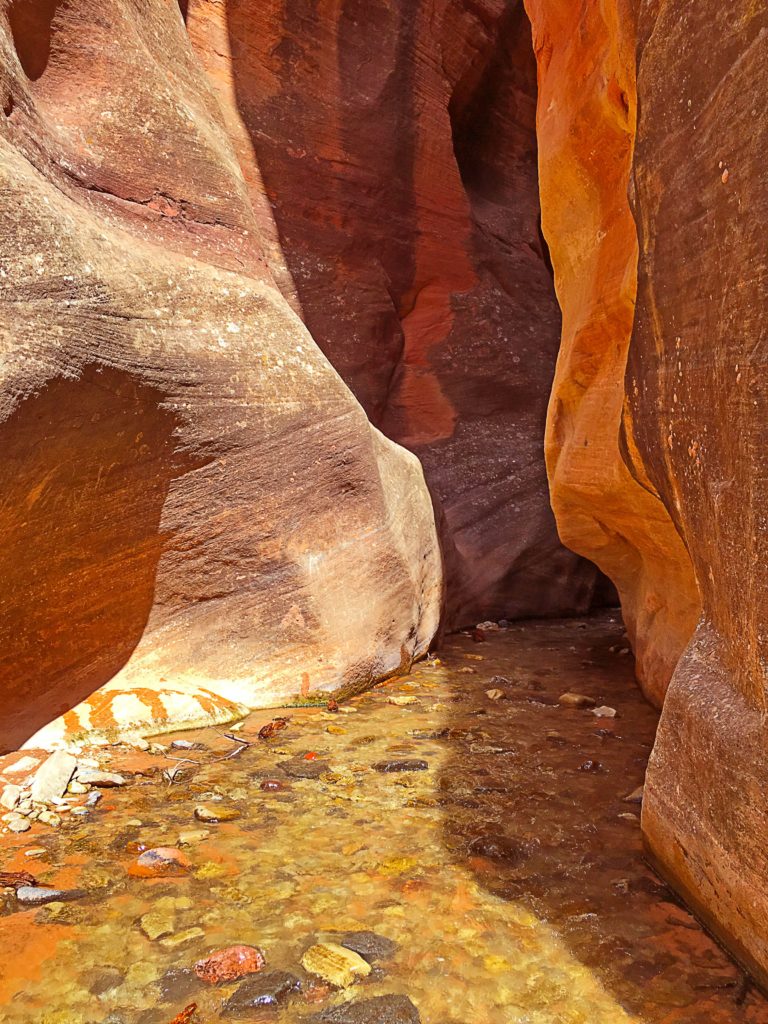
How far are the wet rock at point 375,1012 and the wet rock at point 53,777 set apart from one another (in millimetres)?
1454

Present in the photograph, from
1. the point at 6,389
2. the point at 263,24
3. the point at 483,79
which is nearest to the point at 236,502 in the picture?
the point at 6,389

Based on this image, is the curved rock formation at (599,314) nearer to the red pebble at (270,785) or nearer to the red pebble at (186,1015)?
the red pebble at (270,785)

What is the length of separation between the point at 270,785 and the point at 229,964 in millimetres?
1114

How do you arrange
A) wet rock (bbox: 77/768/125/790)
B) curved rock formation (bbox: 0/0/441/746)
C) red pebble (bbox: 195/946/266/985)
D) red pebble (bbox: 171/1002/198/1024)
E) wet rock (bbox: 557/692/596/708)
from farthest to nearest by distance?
wet rock (bbox: 557/692/596/708), curved rock formation (bbox: 0/0/441/746), wet rock (bbox: 77/768/125/790), red pebble (bbox: 195/946/266/985), red pebble (bbox: 171/1002/198/1024)

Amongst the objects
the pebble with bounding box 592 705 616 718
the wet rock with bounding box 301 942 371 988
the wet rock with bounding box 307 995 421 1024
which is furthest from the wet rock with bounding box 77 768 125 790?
the pebble with bounding box 592 705 616 718

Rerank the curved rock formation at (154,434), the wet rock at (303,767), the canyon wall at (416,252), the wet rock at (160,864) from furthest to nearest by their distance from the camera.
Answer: the canyon wall at (416,252) < the curved rock formation at (154,434) < the wet rock at (303,767) < the wet rock at (160,864)

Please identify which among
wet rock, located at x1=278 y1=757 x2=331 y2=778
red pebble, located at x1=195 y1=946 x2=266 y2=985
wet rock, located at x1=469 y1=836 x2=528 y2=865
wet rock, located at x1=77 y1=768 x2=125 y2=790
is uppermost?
red pebble, located at x1=195 y1=946 x2=266 y2=985

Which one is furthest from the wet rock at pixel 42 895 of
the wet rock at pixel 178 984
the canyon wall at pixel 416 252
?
the canyon wall at pixel 416 252

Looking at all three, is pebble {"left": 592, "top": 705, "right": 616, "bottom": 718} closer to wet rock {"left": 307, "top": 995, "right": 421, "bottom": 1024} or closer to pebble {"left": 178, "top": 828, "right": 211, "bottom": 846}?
pebble {"left": 178, "top": 828, "right": 211, "bottom": 846}

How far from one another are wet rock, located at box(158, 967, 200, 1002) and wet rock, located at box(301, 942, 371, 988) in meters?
0.24

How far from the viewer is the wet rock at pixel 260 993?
1625 mm

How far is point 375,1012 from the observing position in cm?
162

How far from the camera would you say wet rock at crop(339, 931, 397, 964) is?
5.95ft

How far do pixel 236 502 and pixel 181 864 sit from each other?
6.72 ft
